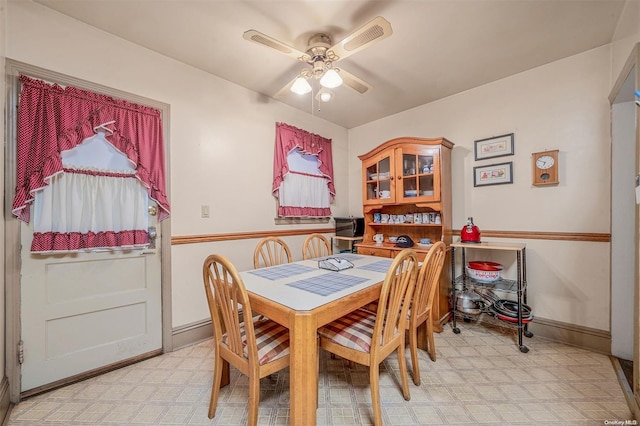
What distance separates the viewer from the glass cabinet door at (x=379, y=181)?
2.93 metres

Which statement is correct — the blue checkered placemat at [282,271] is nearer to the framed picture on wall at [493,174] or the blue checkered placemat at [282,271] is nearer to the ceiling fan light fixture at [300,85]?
the ceiling fan light fixture at [300,85]

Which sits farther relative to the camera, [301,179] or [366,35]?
[301,179]

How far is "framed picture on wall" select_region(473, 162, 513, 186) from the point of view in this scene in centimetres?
244

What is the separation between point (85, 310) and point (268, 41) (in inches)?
82.8

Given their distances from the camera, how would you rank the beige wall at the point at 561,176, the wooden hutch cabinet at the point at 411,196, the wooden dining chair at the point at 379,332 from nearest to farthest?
the wooden dining chair at the point at 379,332
the beige wall at the point at 561,176
the wooden hutch cabinet at the point at 411,196

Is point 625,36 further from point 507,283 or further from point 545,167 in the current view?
point 507,283

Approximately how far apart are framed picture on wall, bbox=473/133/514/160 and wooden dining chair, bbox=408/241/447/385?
4.48 ft

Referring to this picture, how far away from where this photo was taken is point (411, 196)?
9.07 feet

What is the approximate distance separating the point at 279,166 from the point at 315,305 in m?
1.99

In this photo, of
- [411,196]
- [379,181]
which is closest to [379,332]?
[411,196]

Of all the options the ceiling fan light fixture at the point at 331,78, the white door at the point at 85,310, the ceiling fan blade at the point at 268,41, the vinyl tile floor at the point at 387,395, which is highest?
the ceiling fan blade at the point at 268,41

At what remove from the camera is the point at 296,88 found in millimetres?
1802

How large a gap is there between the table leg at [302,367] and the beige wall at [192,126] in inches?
59.6

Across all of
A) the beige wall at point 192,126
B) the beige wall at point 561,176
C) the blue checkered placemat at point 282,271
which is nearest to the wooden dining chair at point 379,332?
the blue checkered placemat at point 282,271
